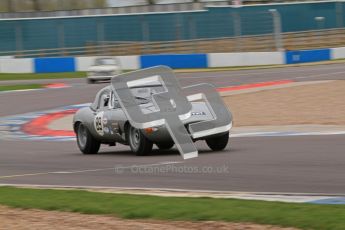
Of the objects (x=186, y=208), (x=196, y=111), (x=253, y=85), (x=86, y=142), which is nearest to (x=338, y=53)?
(x=253, y=85)

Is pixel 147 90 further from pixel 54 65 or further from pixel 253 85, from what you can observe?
pixel 54 65

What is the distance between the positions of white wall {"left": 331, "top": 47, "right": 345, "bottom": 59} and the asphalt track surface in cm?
2917

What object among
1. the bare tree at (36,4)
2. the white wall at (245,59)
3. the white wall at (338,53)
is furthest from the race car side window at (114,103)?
the bare tree at (36,4)

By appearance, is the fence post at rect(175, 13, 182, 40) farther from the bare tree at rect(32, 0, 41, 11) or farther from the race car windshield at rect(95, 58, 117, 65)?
the bare tree at rect(32, 0, 41, 11)

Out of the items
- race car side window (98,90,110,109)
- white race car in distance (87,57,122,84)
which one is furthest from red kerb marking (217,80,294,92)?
race car side window (98,90,110,109)

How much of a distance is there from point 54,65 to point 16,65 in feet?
7.16

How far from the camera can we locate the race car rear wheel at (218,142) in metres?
13.8

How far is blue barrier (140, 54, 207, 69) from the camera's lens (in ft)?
143

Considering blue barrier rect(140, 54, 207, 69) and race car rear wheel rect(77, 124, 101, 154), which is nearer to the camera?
race car rear wheel rect(77, 124, 101, 154)

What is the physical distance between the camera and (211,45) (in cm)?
4572

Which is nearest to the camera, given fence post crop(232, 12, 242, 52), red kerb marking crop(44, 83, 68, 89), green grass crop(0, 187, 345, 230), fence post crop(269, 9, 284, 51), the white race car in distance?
green grass crop(0, 187, 345, 230)

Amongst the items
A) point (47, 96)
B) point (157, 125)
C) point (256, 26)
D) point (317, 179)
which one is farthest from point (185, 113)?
point (256, 26)

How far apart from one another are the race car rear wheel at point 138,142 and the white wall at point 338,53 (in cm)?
3278

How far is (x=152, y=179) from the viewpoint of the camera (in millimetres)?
11203
